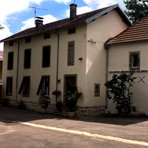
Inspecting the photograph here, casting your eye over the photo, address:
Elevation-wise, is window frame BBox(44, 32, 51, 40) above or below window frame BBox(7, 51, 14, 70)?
above

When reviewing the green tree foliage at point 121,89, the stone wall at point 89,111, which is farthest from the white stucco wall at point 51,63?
the green tree foliage at point 121,89

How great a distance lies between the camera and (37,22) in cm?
3166

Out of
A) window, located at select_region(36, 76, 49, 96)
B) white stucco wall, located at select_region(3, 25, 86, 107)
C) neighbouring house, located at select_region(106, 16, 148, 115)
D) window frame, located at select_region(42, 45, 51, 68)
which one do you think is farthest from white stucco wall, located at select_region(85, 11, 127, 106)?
window, located at select_region(36, 76, 49, 96)

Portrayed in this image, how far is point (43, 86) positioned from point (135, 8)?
15842 mm

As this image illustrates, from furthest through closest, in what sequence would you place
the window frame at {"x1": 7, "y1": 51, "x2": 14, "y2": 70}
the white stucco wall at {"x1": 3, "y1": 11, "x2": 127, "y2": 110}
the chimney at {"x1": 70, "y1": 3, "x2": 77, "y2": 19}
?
1. the window frame at {"x1": 7, "y1": 51, "x2": 14, "y2": 70}
2. the chimney at {"x1": 70, "y1": 3, "x2": 77, "y2": 19}
3. the white stucco wall at {"x1": 3, "y1": 11, "x2": 127, "y2": 110}

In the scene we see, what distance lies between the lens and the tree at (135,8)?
37250mm

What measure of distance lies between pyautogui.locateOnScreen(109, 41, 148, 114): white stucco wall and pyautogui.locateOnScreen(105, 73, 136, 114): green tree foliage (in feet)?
1.63

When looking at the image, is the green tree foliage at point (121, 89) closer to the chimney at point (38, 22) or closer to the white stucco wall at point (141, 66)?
the white stucco wall at point (141, 66)

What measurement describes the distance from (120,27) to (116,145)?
15.4m

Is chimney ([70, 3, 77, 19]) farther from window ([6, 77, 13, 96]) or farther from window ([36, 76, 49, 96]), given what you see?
window ([6, 77, 13, 96])

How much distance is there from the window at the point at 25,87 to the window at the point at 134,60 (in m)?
8.88

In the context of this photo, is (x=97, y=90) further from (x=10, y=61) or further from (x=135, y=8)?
(x=135, y=8)

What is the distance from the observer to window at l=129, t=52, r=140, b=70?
2272 centimetres

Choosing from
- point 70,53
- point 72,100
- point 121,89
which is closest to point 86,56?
point 70,53
